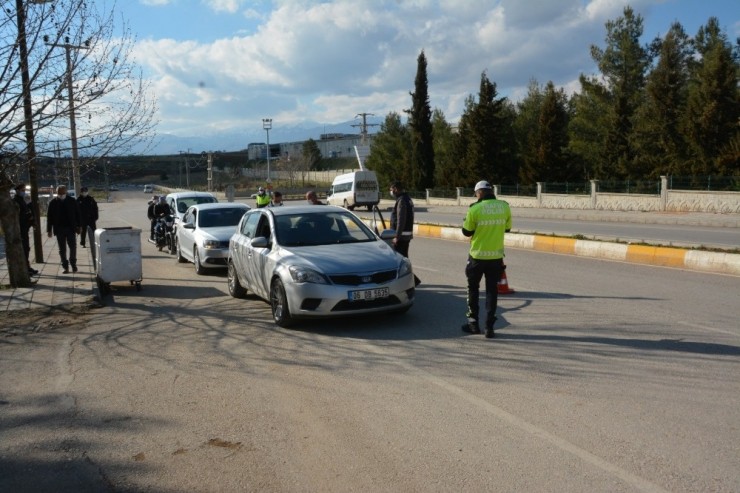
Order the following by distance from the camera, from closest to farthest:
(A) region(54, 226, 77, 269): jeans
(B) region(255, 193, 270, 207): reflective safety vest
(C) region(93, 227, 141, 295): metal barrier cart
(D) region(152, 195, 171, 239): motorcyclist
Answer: (C) region(93, 227, 141, 295): metal barrier cart < (A) region(54, 226, 77, 269): jeans < (B) region(255, 193, 270, 207): reflective safety vest < (D) region(152, 195, 171, 239): motorcyclist

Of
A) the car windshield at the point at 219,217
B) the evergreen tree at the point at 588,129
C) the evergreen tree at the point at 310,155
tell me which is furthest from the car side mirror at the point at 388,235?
the evergreen tree at the point at 310,155

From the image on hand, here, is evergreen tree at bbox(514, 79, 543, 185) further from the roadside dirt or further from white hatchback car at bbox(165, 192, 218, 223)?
the roadside dirt

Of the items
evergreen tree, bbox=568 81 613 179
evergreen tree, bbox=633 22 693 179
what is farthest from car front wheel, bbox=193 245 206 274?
evergreen tree, bbox=568 81 613 179

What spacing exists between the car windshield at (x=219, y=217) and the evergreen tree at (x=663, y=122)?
27416 mm

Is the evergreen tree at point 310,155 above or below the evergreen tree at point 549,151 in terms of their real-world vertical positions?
above

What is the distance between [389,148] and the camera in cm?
6475

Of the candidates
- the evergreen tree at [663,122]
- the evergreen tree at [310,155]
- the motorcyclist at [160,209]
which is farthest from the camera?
the evergreen tree at [310,155]

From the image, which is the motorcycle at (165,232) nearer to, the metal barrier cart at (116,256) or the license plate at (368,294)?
the metal barrier cart at (116,256)

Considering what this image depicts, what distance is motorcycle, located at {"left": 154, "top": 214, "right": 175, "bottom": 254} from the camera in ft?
64.2

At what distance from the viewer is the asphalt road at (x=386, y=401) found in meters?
4.23

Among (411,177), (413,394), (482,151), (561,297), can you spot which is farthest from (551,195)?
(413,394)

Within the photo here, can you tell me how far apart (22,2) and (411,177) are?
157 feet

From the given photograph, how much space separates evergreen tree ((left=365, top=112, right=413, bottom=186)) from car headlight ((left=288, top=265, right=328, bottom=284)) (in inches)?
2138

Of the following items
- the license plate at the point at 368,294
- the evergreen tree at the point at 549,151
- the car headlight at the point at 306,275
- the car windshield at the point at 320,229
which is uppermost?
the evergreen tree at the point at 549,151
